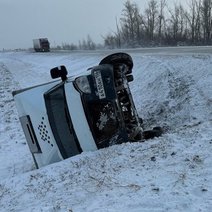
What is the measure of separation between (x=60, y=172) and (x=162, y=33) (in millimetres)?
62362

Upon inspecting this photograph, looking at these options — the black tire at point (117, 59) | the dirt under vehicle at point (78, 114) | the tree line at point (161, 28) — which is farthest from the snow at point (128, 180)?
the tree line at point (161, 28)

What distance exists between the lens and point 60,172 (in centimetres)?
542

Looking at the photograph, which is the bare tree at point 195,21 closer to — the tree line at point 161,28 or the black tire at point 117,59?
the tree line at point 161,28

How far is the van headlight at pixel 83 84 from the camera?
598 centimetres

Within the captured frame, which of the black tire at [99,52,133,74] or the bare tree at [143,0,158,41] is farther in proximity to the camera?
the bare tree at [143,0,158,41]

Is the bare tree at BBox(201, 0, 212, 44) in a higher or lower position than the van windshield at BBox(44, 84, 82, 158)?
lower

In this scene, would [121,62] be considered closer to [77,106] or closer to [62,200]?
[77,106]

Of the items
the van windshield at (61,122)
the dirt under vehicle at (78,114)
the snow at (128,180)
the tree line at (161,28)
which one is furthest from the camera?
the tree line at (161,28)

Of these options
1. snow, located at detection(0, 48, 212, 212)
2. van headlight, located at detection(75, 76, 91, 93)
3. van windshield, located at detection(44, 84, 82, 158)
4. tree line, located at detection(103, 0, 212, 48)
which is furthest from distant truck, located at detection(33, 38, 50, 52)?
van headlight, located at detection(75, 76, 91, 93)

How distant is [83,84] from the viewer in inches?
237

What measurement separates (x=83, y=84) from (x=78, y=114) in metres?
0.46

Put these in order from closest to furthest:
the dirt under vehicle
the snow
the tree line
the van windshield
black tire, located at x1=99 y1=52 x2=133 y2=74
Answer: the snow
the dirt under vehicle
the van windshield
black tire, located at x1=99 y1=52 x2=133 y2=74
the tree line

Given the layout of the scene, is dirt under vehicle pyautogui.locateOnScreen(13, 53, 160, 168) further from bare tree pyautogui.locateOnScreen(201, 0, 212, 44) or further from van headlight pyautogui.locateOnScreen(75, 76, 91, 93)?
bare tree pyautogui.locateOnScreen(201, 0, 212, 44)

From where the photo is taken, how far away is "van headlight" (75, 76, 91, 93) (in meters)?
5.98
